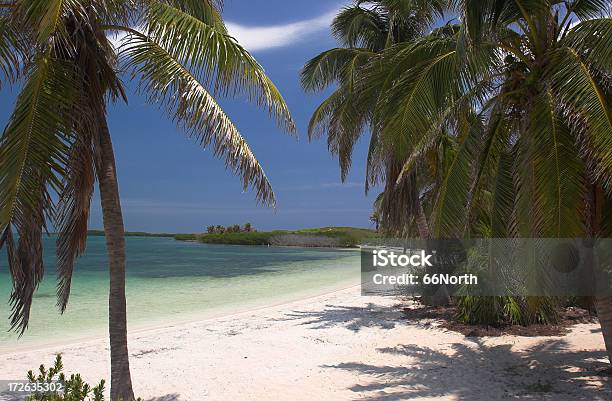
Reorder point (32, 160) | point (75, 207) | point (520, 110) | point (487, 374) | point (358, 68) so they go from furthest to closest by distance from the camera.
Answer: point (358, 68), point (487, 374), point (520, 110), point (75, 207), point (32, 160)

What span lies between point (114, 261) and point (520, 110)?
5716mm

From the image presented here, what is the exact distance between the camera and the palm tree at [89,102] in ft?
14.0

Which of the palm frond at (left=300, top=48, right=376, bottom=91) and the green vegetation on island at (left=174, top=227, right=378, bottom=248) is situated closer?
the palm frond at (left=300, top=48, right=376, bottom=91)

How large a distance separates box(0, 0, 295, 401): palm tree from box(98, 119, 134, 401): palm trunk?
0.01 m

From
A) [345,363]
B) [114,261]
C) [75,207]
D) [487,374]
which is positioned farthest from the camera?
[345,363]

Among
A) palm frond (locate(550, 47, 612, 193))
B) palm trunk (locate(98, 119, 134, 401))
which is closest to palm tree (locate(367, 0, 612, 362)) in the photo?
palm frond (locate(550, 47, 612, 193))

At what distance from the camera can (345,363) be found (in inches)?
328

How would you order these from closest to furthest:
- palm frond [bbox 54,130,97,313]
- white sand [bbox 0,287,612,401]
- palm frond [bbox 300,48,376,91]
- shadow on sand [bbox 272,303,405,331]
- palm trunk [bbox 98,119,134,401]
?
palm frond [bbox 54,130,97,313]
palm trunk [bbox 98,119,134,401]
white sand [bbox 0,287,612,401]
shadow on sand [bbox 272,303,405,331]
palm frond [bbox 300,48,376,91]

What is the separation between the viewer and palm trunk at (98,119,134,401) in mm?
5461

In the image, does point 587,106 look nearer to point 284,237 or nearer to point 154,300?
point 154,300

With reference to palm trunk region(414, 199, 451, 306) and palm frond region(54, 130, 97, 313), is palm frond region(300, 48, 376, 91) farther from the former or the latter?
palm frond region(54, 130, 97, 313)

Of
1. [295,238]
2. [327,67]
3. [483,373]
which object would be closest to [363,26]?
[327,67]

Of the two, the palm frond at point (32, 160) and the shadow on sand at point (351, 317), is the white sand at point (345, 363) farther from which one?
the palm frond at point (32, 160)

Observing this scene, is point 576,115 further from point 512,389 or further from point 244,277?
point 244,277
